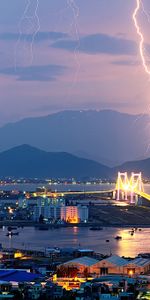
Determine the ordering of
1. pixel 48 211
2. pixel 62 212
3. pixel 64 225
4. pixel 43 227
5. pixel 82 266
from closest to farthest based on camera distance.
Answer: pixel 82 266 → pixel 43 227 → pixel 64 225 → pixel 62 212 → pixel 48 211

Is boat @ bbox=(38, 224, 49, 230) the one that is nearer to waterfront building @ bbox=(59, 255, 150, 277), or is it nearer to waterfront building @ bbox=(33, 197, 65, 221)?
waterfront building @ bbox=(33, 197, 65, 221)

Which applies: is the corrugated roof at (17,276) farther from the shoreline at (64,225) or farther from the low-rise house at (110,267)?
the shoreline at (64,225)

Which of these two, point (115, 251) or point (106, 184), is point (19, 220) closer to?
point (115, 251)

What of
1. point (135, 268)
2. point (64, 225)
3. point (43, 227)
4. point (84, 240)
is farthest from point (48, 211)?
point (135, 268)

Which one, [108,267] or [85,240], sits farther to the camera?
[85,240]

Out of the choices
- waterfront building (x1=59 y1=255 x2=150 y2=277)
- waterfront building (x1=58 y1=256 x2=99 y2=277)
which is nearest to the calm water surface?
waterfront building (x1=59 y1=255 x2=150 y2=277)

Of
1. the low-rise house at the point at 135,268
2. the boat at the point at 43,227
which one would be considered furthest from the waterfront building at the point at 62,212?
the low-rise house at the point at 135,268

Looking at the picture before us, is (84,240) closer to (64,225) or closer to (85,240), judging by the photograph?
(85,240)

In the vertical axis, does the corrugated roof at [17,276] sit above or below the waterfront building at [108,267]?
below
